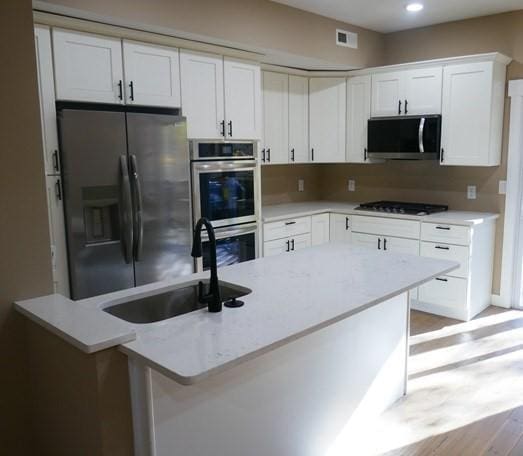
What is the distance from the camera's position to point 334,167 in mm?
5836

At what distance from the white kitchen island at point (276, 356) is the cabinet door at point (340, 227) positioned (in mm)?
2049

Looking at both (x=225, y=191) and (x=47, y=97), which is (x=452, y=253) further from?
(x=47, y=97)

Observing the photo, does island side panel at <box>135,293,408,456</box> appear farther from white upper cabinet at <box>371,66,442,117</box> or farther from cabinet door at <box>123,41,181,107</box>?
white upper cabinet at <box>371,66,442,117</box>

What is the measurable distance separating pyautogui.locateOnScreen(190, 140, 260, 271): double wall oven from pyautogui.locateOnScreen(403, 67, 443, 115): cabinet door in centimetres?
166

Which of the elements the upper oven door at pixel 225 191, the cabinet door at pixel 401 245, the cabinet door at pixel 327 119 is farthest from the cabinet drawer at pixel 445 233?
the upper oven door at pixel 225 191

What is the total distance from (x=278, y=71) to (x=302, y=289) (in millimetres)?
3195

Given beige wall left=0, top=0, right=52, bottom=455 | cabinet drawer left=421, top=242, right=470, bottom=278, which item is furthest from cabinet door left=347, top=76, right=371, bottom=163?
beige wall left=0, top=0, right=52, bottom=455

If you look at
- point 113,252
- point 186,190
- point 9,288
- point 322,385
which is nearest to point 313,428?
point 322,385

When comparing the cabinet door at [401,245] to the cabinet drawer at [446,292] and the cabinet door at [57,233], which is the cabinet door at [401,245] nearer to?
the cabinet drawer at [446,292]

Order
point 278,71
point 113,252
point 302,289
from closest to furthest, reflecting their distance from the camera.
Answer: point 302,289, point 113,252, point 278,71

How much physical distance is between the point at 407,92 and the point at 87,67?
119 inches

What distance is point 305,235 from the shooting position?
4.88 metres

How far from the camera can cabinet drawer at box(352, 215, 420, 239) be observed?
15.0 feet

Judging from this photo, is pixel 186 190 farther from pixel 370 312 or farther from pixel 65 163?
pixel 370 312
